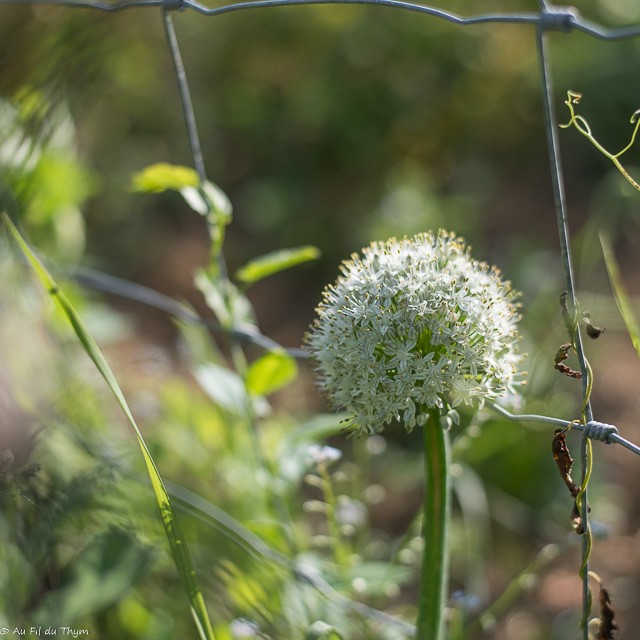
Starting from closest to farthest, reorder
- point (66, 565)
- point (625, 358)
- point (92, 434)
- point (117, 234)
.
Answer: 1. point (66, 565)
2. point (92, 434)
3. point (625, 358)
4. point (117, 234)

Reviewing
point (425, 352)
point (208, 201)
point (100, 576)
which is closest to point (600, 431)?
point (425, 352)

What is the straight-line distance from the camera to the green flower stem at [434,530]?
31.4 inches

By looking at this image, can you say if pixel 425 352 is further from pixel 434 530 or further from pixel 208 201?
pixel 208 201

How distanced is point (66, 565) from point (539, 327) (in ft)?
4.67

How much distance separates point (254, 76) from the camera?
3783 mm

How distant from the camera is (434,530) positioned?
0.82 metres

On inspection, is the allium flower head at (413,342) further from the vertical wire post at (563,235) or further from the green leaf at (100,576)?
the green leaf at (100,576)

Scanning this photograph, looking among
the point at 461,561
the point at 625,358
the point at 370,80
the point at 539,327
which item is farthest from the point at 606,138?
the point at 461,561

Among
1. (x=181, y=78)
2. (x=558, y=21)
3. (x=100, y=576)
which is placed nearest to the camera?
(x=558, y=21)

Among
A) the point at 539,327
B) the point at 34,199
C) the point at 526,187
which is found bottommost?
the point at 34,199

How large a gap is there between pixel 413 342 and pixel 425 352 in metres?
0.03

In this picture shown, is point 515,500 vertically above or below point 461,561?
above

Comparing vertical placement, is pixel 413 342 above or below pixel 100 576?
above

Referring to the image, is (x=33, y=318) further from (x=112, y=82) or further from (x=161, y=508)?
(x=112, y=82)
